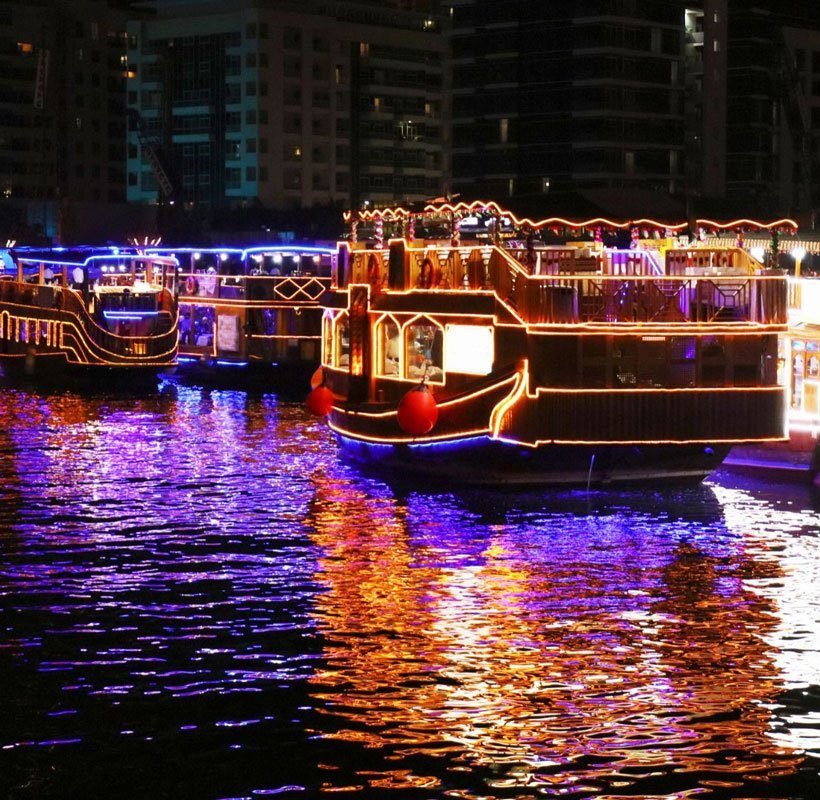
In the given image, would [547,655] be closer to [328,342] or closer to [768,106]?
[328,342]

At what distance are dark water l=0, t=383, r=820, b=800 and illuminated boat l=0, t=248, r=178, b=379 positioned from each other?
28.0 metres

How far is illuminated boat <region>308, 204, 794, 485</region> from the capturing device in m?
38.2

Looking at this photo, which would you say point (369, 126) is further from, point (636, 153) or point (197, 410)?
point (197, 410)

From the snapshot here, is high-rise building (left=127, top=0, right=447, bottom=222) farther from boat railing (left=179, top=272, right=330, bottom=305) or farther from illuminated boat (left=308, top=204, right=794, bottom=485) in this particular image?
illuminated boat (left=308, top=204, right=794, bottom=485)

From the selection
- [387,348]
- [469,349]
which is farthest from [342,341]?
[469,349]

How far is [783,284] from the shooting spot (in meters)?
39.0

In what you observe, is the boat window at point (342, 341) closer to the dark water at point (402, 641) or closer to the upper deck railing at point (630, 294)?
the dark water at point (402, 641)

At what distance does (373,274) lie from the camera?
153 ft

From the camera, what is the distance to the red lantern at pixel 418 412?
40.9 meters

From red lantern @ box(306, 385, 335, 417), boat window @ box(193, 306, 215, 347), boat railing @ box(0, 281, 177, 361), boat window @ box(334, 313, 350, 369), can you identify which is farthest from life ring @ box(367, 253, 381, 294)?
boat window @ box(193, 306, 215, 347)

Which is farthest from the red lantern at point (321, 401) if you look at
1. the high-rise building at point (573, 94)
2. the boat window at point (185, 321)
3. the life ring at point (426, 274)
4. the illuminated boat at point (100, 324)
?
the high-rise building at point (573, 94)

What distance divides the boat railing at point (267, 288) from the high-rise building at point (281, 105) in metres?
77.4

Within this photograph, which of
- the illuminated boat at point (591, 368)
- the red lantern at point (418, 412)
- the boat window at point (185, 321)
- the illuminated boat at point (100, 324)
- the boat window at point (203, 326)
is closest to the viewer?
the illuminated boat at point (591, 368)

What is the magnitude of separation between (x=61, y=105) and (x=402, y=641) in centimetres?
16138
